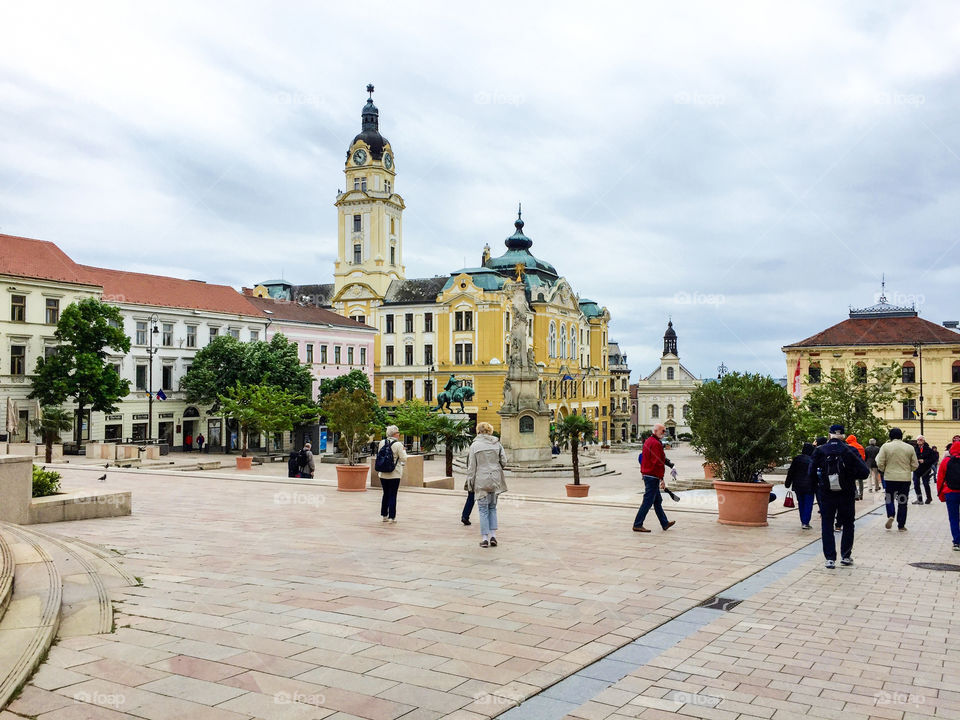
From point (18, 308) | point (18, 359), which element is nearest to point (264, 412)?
point (18, 359)

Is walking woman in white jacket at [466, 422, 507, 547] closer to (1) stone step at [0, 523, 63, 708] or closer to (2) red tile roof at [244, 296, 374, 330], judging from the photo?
(1) stone step at [0, 523, 63, 708]

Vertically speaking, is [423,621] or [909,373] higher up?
[909,373]

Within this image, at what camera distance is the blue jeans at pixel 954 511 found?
11547 mm

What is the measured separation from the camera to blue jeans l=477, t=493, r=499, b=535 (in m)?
11.3

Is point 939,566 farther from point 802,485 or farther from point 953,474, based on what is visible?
point 802,485

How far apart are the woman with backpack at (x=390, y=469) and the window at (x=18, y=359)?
39.0 m

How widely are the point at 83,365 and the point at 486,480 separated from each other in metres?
38.7

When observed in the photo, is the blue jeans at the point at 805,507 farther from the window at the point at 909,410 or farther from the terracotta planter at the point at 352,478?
the window at the point at 909,410

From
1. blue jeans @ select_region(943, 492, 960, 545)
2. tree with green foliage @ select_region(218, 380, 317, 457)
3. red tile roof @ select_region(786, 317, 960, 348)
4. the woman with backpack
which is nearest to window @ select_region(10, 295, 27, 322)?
tree with green foliage @ select_region(218, 380, 317, 457)

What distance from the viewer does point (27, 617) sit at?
21.1 ft

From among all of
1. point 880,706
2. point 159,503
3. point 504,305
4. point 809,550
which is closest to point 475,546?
point 809,550

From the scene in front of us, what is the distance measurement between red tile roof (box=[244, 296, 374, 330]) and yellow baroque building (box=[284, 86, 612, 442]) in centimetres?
558

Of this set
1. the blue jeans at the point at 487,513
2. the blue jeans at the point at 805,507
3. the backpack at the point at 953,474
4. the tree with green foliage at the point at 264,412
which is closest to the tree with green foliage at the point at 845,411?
the blue jeans at the point at 805,507

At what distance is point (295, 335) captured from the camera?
6331 cm
